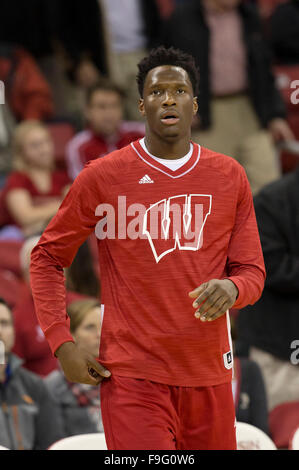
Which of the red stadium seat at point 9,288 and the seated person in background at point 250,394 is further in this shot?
the red stadium seat at point 9,288

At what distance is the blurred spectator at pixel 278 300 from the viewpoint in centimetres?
358

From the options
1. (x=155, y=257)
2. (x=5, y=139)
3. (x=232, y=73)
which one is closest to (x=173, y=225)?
(x=155, y=257)

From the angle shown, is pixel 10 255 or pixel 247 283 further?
pixel 10 255

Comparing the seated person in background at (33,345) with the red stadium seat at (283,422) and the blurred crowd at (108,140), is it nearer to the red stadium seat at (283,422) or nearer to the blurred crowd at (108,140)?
the blurred crowd at (108,140)

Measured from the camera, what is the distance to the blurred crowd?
3.47 metres

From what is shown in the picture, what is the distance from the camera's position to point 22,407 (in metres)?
3.36

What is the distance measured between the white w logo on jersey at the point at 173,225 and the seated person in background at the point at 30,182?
2608 millimetres

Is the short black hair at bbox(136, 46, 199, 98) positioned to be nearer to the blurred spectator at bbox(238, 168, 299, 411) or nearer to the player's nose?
the player's nose

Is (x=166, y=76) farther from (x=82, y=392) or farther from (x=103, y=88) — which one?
(x=103, y=88)

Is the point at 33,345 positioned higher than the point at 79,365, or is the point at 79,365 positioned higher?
the point at 79,365

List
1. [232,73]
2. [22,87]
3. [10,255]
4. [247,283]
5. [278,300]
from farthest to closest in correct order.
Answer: [22,87], [232,73], [10,255], [278,300], [247,283]

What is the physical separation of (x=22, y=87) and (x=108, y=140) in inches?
47.6

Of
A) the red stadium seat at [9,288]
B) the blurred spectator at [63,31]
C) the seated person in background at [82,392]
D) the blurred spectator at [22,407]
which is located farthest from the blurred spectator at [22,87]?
the blurred spectator at [22,407]

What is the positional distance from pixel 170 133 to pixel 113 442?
801mm
